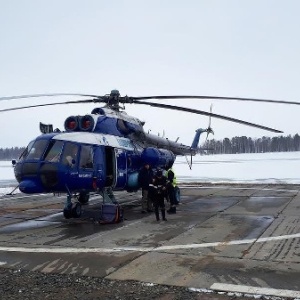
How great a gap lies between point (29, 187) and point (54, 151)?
1201 millimetres

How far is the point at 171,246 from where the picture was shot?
773 cm

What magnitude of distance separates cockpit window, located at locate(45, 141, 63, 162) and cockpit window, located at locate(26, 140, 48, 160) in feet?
0.51

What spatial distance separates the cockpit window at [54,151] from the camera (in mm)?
10391

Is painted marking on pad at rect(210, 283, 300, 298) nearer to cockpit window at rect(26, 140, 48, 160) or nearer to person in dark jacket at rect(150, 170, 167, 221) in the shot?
person in dark jacket at rect(150, 170, 167, 221)

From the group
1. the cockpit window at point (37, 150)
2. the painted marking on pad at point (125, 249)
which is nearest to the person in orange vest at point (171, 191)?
the cockpit window at point (37, 150)

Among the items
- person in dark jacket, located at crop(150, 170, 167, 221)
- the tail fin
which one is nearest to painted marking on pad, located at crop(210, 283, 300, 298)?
person in dark jacket, located at crop(150, 170, 167, 221)

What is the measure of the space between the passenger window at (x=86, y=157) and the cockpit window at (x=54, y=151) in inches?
27.1

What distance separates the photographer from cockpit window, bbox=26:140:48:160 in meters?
10.4

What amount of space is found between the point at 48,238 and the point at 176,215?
459cm

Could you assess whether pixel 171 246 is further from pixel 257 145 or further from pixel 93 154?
pixel 257 145

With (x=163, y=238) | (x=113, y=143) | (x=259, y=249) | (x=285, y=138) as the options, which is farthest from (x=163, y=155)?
(x=285, y=138)

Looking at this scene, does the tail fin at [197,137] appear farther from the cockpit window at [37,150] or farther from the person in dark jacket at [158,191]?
the cockpit window at [37,150]

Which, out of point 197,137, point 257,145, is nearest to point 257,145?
point 257,145

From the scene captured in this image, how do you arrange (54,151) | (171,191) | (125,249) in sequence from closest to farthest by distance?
(125,249)
(54,151)
(171,191)
